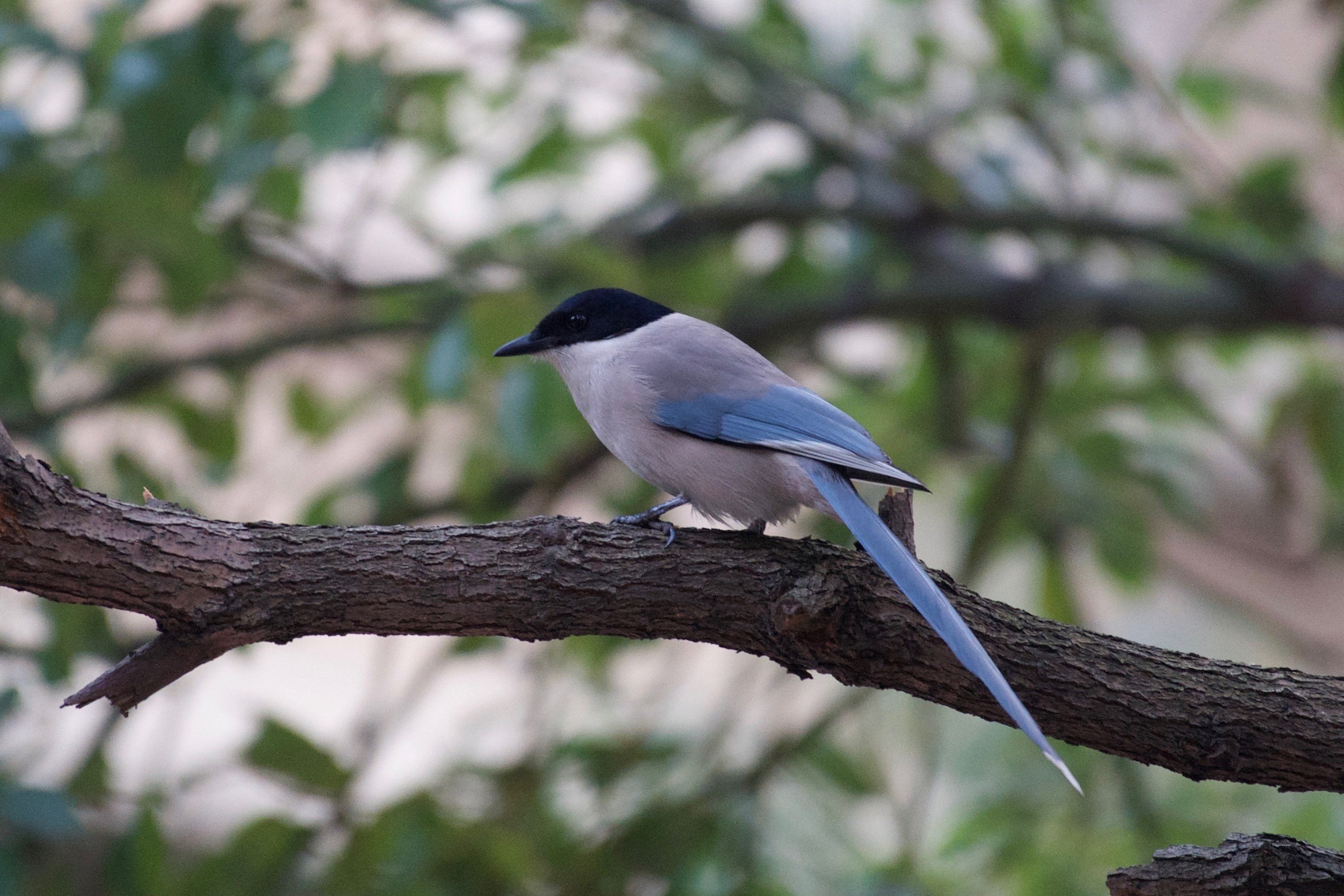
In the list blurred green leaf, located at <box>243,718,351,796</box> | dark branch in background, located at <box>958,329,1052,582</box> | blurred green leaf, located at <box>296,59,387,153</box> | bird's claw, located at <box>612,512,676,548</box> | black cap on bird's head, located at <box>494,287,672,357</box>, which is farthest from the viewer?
dark branch in background, located at <box>958,329,1052,582</box>

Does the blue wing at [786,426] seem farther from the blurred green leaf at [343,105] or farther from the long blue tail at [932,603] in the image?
the blurred green leaf at [343,105]

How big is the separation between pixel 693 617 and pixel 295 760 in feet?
6.99

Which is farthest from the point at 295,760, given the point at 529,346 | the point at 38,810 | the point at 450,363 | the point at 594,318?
the point at 594,318

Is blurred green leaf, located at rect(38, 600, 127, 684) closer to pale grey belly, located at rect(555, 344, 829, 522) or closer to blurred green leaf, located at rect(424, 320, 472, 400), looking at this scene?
blurred green leaf, located at rect(424, 320, 472, 400)

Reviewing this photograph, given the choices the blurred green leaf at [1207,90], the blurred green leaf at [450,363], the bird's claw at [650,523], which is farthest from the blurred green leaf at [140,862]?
the blurred green leaf at [1207,90]

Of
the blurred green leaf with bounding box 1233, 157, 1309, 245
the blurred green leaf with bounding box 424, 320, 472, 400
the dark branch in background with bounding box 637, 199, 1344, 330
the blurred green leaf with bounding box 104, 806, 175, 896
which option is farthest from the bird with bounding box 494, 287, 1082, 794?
the blurred green leaf with bounding box 1233, 157, 1309, 245

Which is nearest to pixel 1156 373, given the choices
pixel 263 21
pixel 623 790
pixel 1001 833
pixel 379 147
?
pixel 1001 833

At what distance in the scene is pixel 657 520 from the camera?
2.72 metres

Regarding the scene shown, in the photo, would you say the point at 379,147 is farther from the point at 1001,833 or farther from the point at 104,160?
Answer: the point at 1001,833

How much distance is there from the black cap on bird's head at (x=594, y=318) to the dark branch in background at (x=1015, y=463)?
163cm

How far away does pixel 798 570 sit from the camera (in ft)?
7.45

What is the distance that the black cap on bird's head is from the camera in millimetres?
3162

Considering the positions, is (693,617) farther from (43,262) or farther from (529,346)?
(43,262)

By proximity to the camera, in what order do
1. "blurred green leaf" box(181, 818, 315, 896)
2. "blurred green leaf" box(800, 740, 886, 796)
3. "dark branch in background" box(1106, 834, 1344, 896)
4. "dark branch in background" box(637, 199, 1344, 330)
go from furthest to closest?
"dark branch in background" box(637, 199, 1344, 330), "blurred green leaf" box(800, 740, 886, 796), "blurred green leaf" box(181, 818, 315, 896), "dark branch in background" box(1106, 834, 1344, 896)
